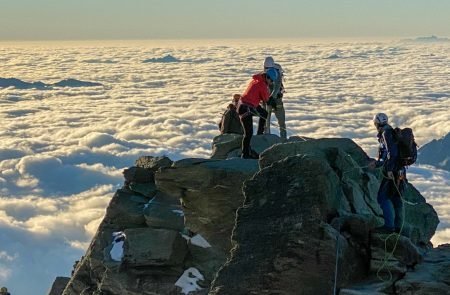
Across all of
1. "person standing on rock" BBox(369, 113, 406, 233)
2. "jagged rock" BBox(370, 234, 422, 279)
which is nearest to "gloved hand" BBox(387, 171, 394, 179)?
"person standing on rock" BBox(369, 113, 406, 233)

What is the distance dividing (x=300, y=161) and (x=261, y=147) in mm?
10315

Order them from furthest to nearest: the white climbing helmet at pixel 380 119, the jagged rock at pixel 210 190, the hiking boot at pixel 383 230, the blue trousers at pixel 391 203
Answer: the jagged rock at pixel 210 190
the blue trousers at pixel 391 203
the white climbing helmet at pixel 380 119
the hiking boot at pixel 383 230

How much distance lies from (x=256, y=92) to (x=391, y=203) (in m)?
7.36

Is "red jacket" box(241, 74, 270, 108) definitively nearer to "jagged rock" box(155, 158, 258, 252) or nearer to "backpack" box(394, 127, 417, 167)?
"jagged rock" box(155, 158, 258, 252)

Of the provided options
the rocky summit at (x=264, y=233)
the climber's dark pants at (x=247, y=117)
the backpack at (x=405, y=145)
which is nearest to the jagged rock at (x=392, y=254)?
the rocky summit at (x=264, y=233)

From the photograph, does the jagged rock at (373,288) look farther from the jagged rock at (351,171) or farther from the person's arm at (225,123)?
the person's arm at (225,123)

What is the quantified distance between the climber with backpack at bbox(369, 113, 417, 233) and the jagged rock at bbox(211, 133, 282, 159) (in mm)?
9205

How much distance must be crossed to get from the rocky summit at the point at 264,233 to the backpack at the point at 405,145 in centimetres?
168

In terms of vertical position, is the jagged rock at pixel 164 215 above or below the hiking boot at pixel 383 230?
below

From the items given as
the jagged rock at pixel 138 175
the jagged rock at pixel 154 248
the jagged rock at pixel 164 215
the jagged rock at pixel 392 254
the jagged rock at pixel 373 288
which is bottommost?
the jagged rock at pixel 154 248

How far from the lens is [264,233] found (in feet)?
52.7

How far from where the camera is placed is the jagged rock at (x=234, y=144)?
27.0m

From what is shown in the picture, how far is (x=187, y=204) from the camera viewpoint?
24844mm

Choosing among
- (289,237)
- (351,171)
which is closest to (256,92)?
(351,171)
